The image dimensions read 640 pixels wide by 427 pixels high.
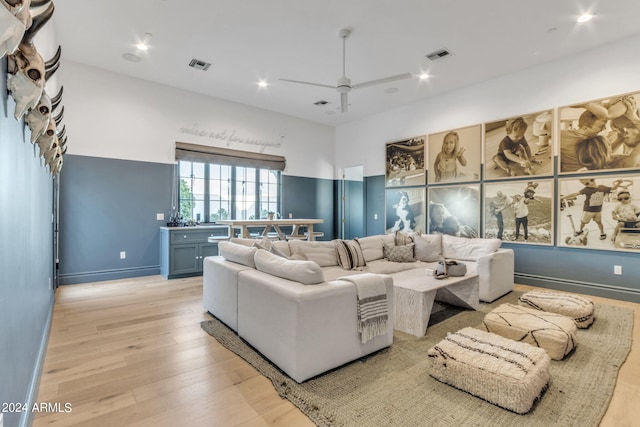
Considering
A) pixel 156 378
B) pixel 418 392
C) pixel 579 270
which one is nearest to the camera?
pixel 418 392

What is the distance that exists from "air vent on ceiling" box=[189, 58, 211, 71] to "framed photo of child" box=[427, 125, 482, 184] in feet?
14.4

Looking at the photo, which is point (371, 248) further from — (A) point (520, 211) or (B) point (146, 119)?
(B) point (146, 119)

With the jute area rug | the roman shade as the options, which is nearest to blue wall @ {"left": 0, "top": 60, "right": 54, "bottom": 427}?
the jute area rug

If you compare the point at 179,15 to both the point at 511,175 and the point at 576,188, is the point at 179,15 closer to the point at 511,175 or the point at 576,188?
the point at 511,175

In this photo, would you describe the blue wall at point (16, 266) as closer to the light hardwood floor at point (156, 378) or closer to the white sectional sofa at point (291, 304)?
the light hardwood floor at point (156, 378)

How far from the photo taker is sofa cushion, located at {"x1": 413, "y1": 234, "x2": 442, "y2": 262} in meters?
4.77

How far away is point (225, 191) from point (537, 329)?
18.9 feet

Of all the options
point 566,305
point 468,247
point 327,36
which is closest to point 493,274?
point 468,247

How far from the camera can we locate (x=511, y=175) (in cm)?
512

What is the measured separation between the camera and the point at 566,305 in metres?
3.13

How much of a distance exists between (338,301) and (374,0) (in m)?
3.30

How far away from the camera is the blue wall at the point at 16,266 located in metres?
1.21

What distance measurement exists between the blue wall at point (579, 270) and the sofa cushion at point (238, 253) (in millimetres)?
4467

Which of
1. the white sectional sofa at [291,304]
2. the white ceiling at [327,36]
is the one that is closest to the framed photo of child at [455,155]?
the white ceiling at [327,36]
